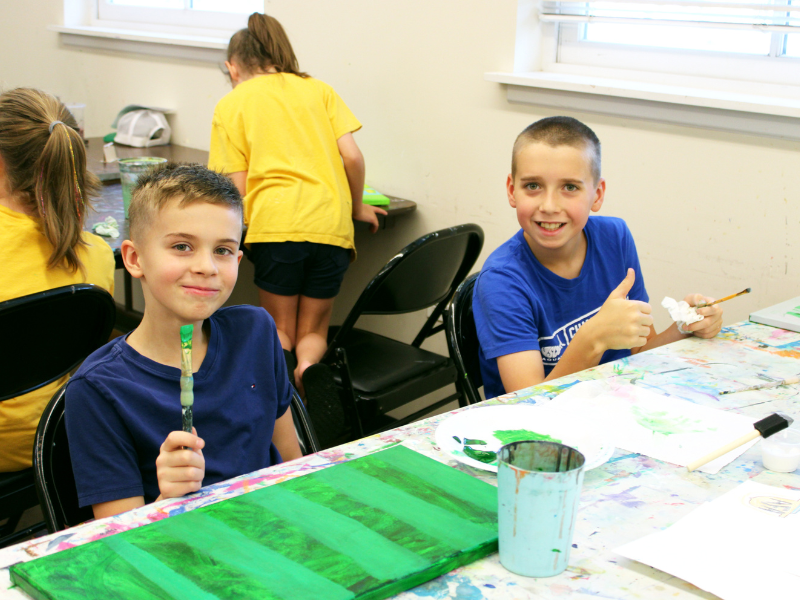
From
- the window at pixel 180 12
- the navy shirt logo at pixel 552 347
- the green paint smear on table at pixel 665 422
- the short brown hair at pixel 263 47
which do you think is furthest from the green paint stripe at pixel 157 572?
the window at pixel 180 12

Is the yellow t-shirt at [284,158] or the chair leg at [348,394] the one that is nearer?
the chair leg at [348,394]

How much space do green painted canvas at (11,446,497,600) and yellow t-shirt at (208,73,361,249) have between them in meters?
1.60

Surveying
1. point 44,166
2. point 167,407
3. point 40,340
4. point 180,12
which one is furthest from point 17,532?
point 180,12

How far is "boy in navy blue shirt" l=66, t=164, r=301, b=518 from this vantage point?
1.02m

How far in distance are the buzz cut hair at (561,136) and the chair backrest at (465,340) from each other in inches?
11.2

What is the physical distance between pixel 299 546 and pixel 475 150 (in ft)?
6.39

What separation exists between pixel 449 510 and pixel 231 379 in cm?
47

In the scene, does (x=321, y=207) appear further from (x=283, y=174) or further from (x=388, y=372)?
(x=388, y=372)

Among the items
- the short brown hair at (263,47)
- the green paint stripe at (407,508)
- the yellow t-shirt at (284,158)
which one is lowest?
the green paint stripe at (407,508)

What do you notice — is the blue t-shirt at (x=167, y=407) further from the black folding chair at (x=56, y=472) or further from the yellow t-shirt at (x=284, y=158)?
the yellow t-shirt at (x=284, y=158)

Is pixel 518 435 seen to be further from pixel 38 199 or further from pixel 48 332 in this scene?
pixel 38 199

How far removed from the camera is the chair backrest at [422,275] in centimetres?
194

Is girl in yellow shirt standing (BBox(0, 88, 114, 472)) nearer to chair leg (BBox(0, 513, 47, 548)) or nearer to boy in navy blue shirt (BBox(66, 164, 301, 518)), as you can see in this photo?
chair leg (BBox(0, 513, 47, 548))

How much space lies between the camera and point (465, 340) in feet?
5.38
